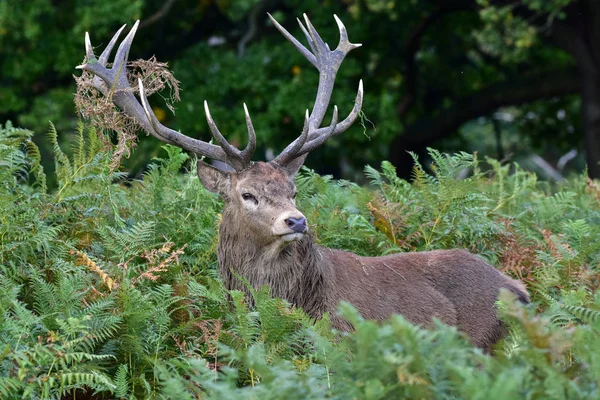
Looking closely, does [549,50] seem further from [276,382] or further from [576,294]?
[276,382]

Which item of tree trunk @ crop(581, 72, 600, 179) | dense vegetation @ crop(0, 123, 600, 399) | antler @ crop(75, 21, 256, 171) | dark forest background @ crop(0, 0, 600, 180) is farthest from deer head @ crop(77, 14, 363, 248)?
tree trunk @ crop(581, 72, 600, 179)

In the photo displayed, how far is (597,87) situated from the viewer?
1758cm

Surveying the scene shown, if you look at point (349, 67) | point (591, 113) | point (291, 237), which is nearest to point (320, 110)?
point (291, 237)

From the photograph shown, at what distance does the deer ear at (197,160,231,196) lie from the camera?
21.8 ft

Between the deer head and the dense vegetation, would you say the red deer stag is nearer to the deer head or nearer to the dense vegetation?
the deer head

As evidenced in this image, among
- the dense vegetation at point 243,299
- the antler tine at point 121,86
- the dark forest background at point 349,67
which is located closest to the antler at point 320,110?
the antler tine at point 121,86

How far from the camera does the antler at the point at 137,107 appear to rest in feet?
21.4

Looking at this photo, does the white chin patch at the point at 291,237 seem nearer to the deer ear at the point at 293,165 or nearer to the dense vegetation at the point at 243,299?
the dense vegetation at the point at 243,299

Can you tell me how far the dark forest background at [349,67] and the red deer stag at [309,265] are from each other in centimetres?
873

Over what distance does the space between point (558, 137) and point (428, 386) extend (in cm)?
1977

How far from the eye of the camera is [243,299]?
20.3 feet

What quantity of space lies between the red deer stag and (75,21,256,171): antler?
0.03 ft

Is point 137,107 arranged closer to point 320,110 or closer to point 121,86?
point 121,86

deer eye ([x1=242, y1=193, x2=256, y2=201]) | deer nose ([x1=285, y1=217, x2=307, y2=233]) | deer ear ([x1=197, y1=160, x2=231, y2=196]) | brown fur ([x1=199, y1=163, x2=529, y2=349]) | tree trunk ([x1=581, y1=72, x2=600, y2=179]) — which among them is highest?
deer ear ([x1=197, y1=160, x2=231, y2=196])
